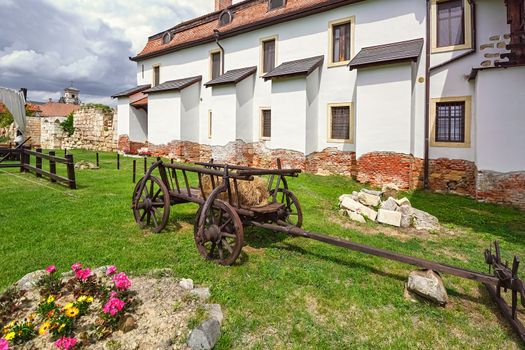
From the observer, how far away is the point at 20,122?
12.7 metres

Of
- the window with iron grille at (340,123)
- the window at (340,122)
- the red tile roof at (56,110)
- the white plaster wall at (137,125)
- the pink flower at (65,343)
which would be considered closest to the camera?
the pink flower at (65,343)

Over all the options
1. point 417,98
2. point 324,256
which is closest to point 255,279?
point 324,256

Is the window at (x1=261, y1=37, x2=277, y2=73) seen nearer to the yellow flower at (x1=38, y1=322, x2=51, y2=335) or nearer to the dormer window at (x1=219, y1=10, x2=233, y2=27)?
the dormer window at (x1=219, y1=10, x2=233, y2=27)

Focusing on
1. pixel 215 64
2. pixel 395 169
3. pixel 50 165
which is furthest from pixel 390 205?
pixel 215 64

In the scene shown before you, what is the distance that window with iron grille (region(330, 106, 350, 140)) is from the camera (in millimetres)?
12259

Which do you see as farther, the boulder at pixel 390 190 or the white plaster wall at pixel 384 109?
the white plaster wall at pixel 384 109

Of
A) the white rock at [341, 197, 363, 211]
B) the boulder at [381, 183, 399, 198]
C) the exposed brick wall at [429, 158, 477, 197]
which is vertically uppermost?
the exposed brick wall at [429, 158, 477, 197]

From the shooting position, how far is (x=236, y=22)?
54.0 feet

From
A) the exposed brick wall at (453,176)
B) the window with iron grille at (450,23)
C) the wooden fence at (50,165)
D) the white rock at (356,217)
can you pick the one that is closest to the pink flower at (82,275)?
the white rock at (356,217)

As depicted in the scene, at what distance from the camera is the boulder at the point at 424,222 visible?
6145 mm

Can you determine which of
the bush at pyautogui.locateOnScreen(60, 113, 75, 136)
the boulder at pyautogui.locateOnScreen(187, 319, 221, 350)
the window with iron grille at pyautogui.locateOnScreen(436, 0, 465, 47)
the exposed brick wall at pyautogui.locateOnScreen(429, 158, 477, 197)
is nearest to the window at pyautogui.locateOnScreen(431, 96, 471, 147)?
the exposed brick wall at pyautogui.locateOnScreen(429, 158, 477, 197)

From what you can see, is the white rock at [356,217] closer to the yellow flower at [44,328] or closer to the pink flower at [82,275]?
the pink flower at [82,275]

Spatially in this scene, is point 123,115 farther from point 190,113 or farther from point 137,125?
point 190,113

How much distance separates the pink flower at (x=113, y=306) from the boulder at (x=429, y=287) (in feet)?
9.50
